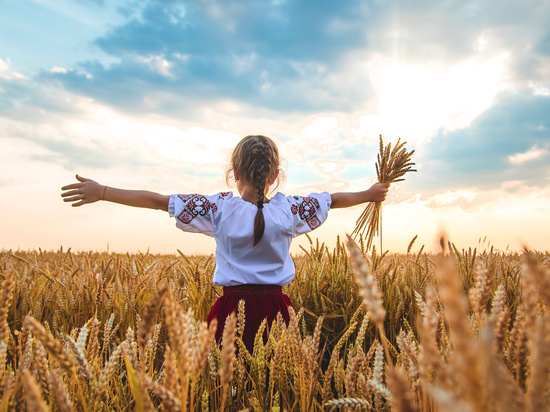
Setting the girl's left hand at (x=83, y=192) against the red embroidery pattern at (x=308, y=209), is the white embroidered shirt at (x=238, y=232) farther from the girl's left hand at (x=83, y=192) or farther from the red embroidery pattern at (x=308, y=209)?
the girl's left hand at (x=83, y=192)

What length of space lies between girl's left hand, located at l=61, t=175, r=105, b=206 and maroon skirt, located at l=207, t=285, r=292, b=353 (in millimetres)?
1127

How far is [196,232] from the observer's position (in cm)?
304

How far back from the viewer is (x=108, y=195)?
9.48ft

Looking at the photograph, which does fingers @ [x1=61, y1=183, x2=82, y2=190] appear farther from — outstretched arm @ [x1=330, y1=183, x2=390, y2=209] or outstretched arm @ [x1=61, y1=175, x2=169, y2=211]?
outstretched arm @ [x1=330, y1=183, x2=390, y2=209]

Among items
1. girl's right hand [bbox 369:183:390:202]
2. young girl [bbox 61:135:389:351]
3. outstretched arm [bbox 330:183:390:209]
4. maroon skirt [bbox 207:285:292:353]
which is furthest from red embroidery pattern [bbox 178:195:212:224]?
girl's right hand [bbox 369:183:390:202]

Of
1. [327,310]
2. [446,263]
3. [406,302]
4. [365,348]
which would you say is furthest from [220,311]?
A: [446,263]

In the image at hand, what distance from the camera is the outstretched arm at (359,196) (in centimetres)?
341

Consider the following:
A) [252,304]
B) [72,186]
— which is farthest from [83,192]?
[252,304]

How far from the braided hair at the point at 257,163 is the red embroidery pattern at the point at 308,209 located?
0.28m

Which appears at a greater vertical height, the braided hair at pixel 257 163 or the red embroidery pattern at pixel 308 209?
the braided hair at pixel 257 163

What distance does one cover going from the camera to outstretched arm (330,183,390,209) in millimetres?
3410

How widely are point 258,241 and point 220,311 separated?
1.81 ft

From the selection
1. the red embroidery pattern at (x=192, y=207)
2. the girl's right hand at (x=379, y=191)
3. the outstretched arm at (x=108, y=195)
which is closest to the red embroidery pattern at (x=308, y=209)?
the girl's right hand at (x=379, y=191)

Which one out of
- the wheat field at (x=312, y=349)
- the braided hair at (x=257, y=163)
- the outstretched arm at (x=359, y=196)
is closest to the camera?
the wheat field at (x=312, y=349)
